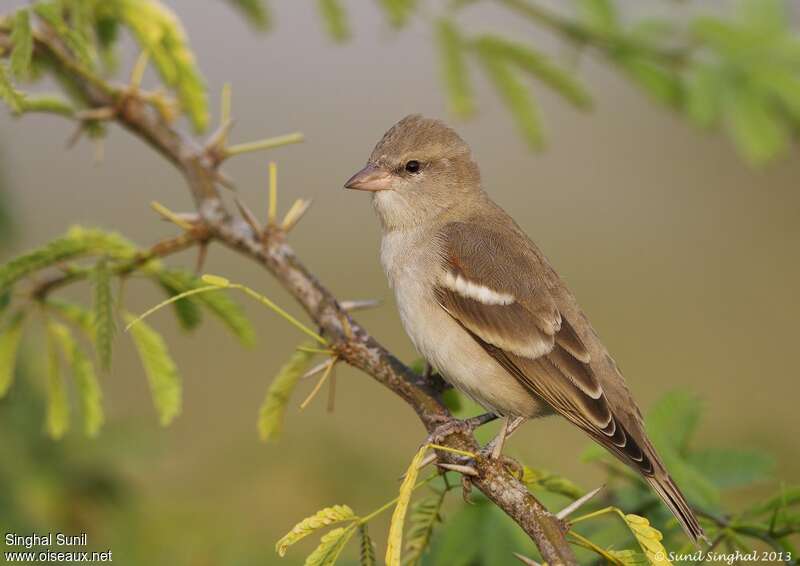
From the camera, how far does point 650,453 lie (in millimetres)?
3391

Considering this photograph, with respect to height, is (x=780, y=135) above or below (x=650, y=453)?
above

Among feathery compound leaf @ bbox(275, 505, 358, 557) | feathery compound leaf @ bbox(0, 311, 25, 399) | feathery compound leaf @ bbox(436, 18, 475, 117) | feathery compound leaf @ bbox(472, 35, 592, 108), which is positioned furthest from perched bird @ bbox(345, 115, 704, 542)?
feathery compound leaf @ bbox(0, 311, 25, 399)

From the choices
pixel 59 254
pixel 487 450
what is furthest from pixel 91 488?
pixel 487 450

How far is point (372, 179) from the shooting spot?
4.66m

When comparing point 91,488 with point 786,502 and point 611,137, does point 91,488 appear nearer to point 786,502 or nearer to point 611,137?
point 786,502

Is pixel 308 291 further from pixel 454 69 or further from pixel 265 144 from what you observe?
pixel 454 69

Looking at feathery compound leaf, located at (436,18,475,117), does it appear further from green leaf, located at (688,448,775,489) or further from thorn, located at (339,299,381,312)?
green leaf, located at (688,448,775,489)

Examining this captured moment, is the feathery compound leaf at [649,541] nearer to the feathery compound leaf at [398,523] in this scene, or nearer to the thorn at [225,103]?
the feathery compound leaf at [398,523]

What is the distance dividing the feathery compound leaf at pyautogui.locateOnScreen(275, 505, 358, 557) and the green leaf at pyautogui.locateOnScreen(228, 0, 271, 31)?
284 cm

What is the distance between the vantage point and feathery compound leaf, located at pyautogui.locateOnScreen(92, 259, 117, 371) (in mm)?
2977

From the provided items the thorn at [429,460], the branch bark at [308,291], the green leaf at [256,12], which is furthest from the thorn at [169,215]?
the green leaf at [256,12]

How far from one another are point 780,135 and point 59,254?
3.60 metres

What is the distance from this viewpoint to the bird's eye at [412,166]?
4773mm

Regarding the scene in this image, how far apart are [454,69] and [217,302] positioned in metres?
2.15
